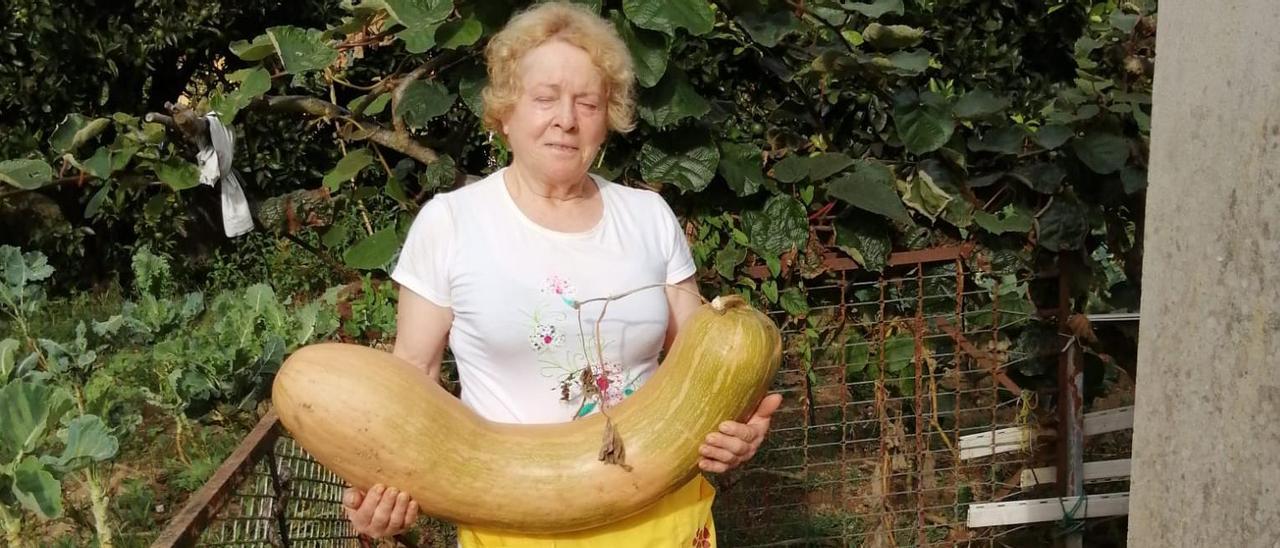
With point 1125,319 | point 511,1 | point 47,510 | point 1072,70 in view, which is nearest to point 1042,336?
point 1125,319

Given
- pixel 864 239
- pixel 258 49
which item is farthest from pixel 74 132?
pixel 864 239

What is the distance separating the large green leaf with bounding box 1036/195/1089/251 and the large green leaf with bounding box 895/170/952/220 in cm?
29

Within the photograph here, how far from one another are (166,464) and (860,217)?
8.89 ft

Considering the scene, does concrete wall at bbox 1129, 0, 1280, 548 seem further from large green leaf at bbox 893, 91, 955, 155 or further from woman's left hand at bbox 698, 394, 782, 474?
large green leaf at bbox 893, 91, 955, 155

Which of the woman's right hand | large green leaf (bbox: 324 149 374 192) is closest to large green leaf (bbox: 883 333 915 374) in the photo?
large green leaf (bbox: 324 149 374 192)

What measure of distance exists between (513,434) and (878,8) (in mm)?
1842

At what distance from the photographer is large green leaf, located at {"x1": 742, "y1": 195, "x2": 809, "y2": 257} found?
3.02 m

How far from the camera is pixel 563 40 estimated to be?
186 centimetres

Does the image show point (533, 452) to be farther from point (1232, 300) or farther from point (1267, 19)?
point (1267, 19)

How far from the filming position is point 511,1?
280cm

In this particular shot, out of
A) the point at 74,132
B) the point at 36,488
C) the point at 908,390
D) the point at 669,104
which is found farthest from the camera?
the point at 74,132

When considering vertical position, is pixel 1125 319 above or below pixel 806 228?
below

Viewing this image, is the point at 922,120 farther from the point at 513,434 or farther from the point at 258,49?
the point at 258,49

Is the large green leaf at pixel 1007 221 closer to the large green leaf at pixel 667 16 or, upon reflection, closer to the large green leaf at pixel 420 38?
the large green leaf at pixel 667 16
